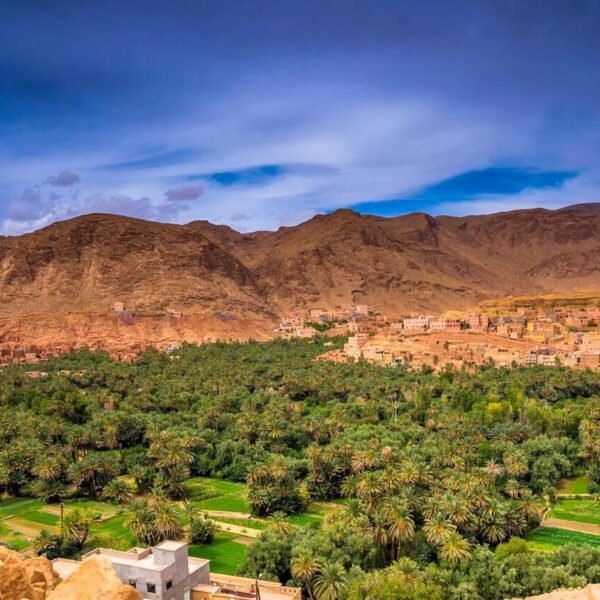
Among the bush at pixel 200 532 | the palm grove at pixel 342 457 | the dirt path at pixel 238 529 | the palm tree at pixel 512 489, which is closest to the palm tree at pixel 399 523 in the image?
the palm grove at pixel 342 457

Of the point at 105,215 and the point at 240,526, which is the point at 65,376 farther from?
the point at 105,215

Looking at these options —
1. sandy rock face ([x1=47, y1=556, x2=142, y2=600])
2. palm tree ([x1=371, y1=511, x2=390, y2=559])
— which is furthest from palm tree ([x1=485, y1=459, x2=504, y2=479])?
sandy rock face ([x1=47, y1=556, x2=142, y2=600])

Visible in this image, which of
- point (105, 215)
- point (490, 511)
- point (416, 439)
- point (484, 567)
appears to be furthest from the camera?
point (105, 215)

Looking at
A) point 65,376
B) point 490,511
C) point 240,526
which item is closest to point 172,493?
point 240,526

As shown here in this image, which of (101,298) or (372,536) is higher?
(101,298)

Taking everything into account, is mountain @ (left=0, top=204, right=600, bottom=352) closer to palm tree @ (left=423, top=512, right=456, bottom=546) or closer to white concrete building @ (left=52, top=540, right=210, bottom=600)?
palm tree @ (left=423, top=512, right=456, bottom=546)

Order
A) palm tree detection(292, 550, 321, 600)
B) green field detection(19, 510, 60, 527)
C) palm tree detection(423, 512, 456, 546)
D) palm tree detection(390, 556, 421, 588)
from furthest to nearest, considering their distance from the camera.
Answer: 1. green field detection(19, 510, 60, 527)
2. palm tree detection(423, 512, 456, 546)
3. palm tree detection(292, 550, 321, 600)
4. palm tree detection(390, 556, 421, 588)

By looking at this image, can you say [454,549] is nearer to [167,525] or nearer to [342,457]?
[167,525]
